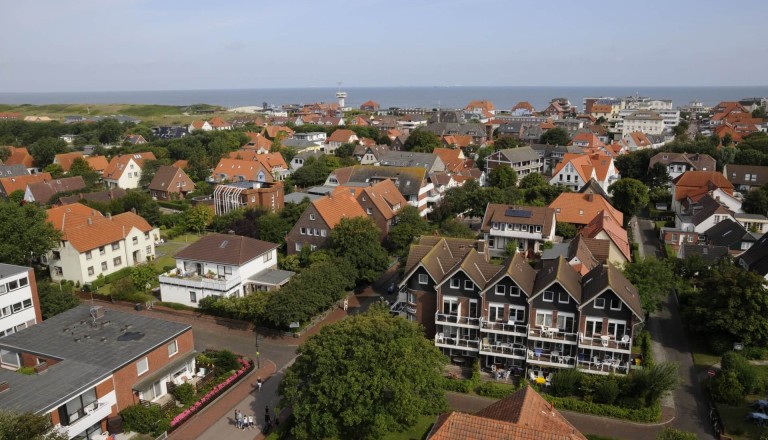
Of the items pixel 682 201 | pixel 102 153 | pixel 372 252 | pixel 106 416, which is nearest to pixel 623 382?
pixel 372 252

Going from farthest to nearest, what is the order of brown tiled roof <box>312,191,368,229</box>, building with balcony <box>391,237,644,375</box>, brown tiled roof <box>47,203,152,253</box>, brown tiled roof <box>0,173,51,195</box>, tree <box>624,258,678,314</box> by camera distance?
brown tiled roof <box>0,173,51,195</box> → brown tiled roof <box>312,191,368,229</box> → brown tiled roof <box>47,203,152,253</box> → tree <box>624,258,678,314</box> → building with balcony <box>391,237,644,375</box>

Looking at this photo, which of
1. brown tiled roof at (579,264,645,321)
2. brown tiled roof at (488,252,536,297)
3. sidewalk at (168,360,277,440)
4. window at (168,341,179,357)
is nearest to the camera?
sidewalk at (168,360,277,440)

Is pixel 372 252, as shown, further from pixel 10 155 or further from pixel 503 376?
pixel 10 155

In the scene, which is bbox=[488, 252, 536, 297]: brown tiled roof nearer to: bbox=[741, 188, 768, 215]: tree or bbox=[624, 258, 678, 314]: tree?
bbox=[624, 258, 678, 314]: tree

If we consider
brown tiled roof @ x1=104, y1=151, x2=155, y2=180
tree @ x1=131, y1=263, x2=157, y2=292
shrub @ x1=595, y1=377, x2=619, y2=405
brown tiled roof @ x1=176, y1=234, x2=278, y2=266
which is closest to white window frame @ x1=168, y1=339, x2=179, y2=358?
brown tiled roof @ x1=176, y1=234, x2=278, y2=266

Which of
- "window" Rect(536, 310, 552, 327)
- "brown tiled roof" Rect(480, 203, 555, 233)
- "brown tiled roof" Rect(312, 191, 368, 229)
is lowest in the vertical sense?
"window" Rect(536, 310, 552, 327)

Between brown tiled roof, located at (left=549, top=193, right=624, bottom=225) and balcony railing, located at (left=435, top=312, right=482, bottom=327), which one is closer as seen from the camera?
balcony railing, located at (left=435, top=312, right=482, bottom=327)

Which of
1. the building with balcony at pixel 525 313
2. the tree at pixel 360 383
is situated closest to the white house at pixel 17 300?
the tree at pixel 360 383
